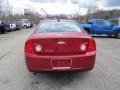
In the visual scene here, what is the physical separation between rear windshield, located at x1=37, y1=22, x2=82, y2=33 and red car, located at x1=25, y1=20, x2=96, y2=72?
753 millimetres

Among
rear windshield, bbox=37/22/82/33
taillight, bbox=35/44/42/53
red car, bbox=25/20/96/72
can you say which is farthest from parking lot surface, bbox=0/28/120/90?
rear windshield, bbox=37/22/82/33

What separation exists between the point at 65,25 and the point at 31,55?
1.71 metres

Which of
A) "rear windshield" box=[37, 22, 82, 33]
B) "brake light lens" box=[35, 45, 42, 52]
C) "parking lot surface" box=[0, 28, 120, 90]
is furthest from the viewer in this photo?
"rear windshield" box=[37, 22, 82, 33]

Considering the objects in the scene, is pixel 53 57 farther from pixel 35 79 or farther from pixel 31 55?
pixel 35 79

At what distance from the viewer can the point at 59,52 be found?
571cm

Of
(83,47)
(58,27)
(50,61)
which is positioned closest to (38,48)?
(50,61)

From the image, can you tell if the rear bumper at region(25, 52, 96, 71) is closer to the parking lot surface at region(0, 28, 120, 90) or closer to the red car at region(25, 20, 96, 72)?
the red car at region(25, 20, 96, 72)

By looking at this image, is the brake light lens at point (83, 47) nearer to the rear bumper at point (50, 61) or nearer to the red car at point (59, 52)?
the red car at point (59, 52)

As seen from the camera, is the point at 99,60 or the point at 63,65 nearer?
the point at 63,65

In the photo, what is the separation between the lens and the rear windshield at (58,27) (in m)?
6.67

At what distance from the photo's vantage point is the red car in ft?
18.5

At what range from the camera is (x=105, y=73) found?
6.84 m

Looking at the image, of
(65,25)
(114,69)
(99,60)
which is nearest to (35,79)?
(65,25)

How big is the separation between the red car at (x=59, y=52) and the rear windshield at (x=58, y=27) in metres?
0.75
